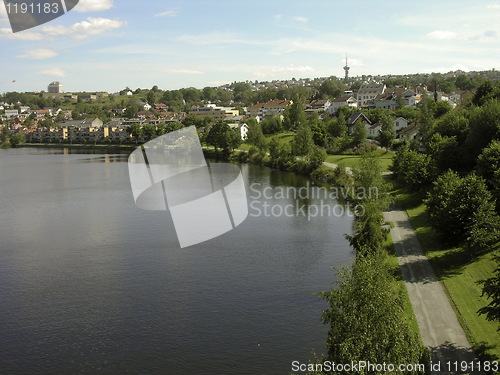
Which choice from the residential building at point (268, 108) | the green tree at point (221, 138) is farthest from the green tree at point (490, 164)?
the residential building at point (268, 108)

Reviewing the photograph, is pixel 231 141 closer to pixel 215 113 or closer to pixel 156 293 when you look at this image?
pixel 215 113

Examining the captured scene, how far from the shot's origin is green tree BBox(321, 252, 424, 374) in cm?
1112

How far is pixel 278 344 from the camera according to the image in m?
16.4

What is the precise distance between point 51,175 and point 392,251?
1745 inches

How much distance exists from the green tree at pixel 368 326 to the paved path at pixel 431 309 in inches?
75.1

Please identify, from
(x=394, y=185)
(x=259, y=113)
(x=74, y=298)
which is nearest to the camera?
(x=74, y=298)

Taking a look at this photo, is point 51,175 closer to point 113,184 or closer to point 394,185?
point 113,184

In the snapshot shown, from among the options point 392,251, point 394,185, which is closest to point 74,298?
point 392,251

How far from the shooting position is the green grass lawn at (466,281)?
14859 millimetres

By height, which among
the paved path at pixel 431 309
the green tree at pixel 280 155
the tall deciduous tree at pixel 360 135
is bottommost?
the paved path at pixel 431 309

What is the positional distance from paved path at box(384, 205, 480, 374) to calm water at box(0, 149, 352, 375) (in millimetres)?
3108

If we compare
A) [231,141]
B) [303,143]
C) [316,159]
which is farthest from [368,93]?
[316,159]

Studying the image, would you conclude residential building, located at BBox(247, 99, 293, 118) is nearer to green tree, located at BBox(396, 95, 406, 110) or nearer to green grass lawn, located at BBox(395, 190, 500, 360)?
green tree, located at BBox(396, 95, 406, 110)

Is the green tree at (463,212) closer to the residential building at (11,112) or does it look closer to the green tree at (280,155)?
the green tree at (280,155)
